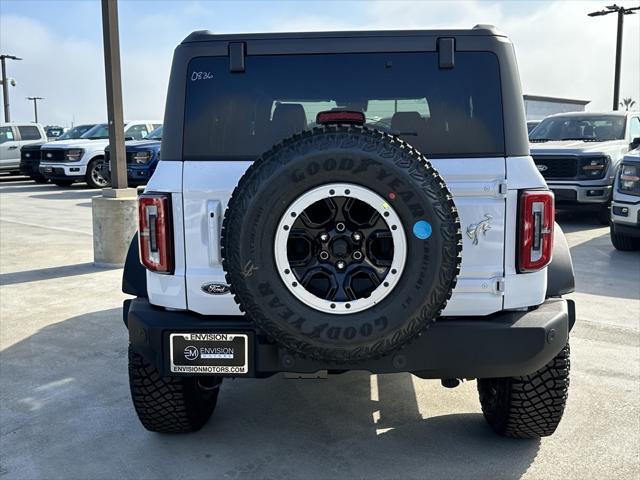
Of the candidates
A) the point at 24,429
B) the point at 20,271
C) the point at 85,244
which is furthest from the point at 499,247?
the point at 85,244

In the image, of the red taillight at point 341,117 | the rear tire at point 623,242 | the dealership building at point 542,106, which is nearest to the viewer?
the red taillight at point 341,117

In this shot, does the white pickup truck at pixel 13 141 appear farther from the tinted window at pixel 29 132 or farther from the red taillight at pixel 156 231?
the red taillight at pixel 156 231

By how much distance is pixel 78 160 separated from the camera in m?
16.7

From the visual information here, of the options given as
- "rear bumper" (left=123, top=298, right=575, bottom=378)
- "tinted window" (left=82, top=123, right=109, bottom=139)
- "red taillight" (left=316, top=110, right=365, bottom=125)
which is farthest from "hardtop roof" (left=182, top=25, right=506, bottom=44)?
"tinted window" (left=82, top=123, right=109, bottom=139)

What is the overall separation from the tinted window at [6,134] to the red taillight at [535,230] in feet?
65.4

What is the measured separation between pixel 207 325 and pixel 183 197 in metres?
0.54

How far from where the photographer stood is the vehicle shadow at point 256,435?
9.55 ft

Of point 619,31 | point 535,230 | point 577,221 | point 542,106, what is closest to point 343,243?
point 535,230

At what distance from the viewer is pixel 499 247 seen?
2.66 m

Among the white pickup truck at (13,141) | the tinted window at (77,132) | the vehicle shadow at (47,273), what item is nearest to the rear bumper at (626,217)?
the vehicle shadow at (47,273)

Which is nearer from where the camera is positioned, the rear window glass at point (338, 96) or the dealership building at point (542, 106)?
the rear window glass at point (338, 96)

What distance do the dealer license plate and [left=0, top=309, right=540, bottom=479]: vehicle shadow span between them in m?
0.26

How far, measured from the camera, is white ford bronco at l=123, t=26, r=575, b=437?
2.33 m

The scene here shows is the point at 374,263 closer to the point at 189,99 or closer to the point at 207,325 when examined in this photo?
the point at 207,325
